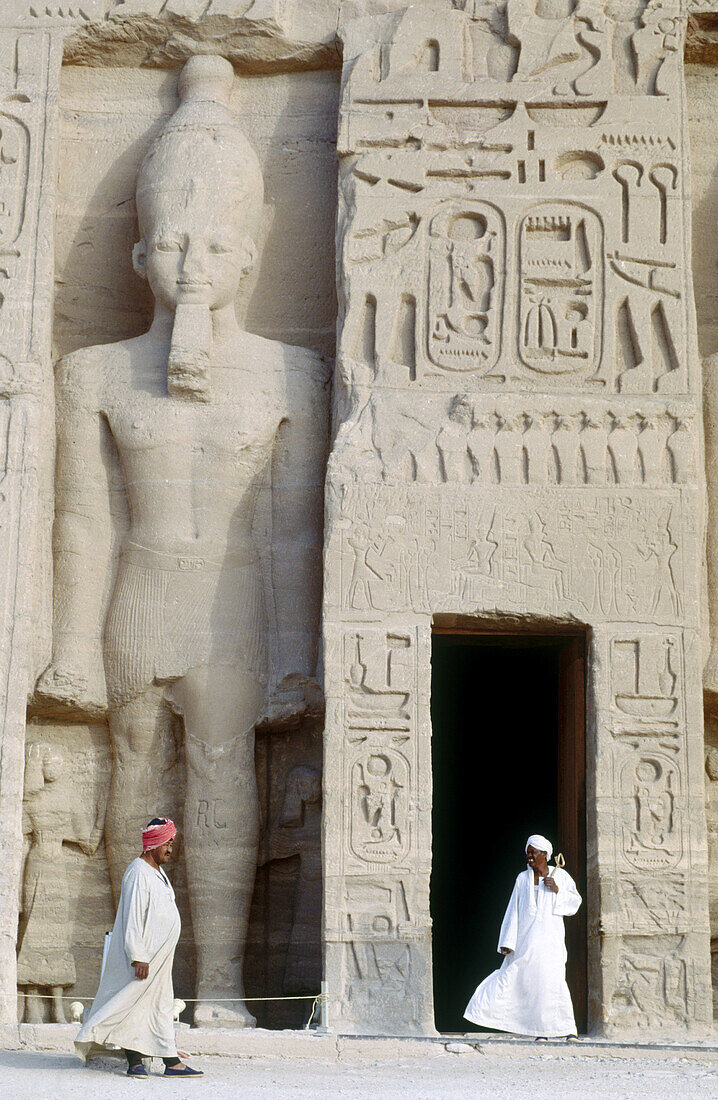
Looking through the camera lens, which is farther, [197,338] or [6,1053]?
[197,338]

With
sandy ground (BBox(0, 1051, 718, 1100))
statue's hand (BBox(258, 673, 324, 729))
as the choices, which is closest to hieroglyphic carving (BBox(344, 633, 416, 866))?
statue's hand (BBox(258, 673, 324, 729))

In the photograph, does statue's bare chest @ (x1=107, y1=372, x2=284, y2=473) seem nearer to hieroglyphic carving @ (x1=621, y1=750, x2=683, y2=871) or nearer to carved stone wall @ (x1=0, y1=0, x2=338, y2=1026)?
carved stone wall @ (x1=0, y1=0, x2=338, y2=1026)

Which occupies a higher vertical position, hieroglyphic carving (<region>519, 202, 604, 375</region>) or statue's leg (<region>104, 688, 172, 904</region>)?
hieroglyphic carving (<region>519, 202, 604, 375</region>)

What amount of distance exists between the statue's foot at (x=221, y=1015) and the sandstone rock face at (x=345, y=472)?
22 millimetres

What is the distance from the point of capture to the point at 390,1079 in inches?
241

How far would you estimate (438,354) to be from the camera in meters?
8.03

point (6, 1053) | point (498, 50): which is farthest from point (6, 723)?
point (498, 50)

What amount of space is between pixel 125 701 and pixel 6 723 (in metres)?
0.63

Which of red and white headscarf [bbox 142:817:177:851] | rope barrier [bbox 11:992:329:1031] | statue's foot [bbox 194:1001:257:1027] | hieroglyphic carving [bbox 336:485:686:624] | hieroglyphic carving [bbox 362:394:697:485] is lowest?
statue's foot [bbox 194:1001:257:1027]

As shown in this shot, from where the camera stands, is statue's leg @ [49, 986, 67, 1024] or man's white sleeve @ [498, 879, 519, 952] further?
statue's leg @ [49, 986, 67, 1024]

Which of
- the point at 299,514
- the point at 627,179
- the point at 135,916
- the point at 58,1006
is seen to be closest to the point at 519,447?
the point at 299,514

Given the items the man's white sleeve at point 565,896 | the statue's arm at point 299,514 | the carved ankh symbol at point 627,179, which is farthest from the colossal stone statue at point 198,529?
the carved ankh symbol at point 627,179

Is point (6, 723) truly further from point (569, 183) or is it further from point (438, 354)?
point (569, 183)

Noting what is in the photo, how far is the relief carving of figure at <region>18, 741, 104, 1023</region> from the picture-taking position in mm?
7938
